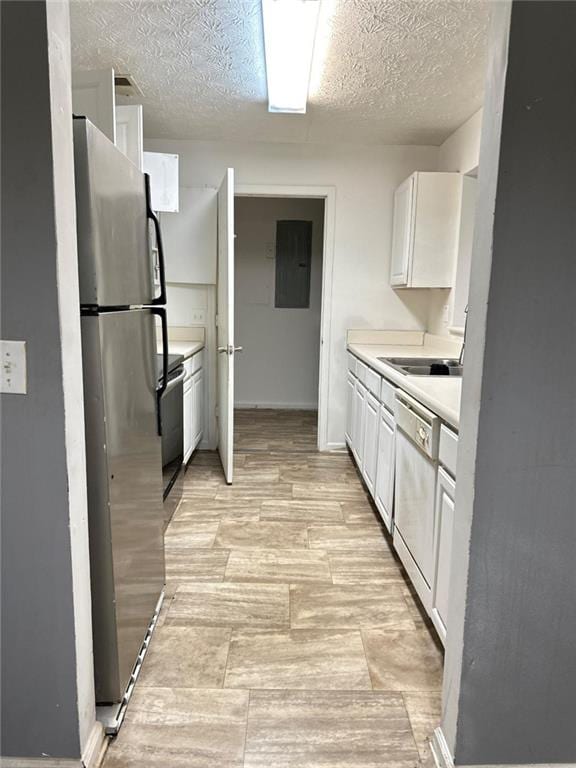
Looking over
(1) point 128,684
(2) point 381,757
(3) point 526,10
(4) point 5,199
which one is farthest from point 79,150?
(2) point 381,757

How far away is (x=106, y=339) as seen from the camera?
139 cm

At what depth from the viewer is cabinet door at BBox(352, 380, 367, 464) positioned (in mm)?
3496

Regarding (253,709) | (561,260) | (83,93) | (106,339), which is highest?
(83,93)

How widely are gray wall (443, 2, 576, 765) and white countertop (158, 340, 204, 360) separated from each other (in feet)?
7.78

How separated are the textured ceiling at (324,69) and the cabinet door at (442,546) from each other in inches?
73.5

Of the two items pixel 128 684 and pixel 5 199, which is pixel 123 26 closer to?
pixel 5 199

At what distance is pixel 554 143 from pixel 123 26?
2005 mm

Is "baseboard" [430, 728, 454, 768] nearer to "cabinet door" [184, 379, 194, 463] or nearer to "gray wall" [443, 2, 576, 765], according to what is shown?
"gray wall" [443, 2, 576, 765]

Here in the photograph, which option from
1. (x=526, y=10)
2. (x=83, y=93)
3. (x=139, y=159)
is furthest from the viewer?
(x=139, y=159)

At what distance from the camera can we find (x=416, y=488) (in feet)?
7.02

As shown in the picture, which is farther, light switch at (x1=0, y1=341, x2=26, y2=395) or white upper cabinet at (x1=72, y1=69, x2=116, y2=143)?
white upper cabinet at (x1=72, y1=69, x2=116, y2=143)

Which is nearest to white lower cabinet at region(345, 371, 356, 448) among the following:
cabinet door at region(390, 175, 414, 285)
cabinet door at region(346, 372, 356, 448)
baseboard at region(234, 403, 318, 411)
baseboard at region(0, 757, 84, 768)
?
cabinet door at region(346, 372, 356, 448)

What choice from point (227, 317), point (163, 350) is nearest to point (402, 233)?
point (227, 317)

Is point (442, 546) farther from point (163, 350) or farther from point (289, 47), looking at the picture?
point (289, 47)
